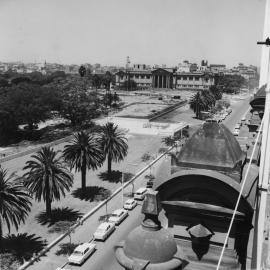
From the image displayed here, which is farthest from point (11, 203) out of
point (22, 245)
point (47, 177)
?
point (47, 177)

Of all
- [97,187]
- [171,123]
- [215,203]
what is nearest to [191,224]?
[215,203]

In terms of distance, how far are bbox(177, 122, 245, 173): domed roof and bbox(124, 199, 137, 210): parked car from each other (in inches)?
1146

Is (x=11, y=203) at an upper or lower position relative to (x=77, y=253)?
upper

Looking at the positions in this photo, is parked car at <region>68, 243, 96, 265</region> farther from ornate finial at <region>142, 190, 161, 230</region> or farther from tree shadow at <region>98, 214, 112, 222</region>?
ornate finial at <region>142, 190, 161, 230</region>

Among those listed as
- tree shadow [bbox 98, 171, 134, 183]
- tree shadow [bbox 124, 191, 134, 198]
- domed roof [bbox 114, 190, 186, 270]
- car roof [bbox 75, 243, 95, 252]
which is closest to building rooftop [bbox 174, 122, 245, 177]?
domed roof [bbox 114, 190, 186, 270]

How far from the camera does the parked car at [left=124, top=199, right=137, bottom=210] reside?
37178mm

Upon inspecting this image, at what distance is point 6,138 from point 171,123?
39.0 meters

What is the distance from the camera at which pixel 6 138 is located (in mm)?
71562

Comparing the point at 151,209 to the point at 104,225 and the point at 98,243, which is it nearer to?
the point at 98,243

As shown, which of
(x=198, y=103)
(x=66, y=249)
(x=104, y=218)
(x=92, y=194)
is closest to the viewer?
(x=66, y=249)

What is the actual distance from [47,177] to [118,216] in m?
7.22

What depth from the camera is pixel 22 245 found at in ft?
96.8

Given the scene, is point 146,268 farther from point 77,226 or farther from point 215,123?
point 77,226

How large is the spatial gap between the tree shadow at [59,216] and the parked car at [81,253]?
661 centimetres
